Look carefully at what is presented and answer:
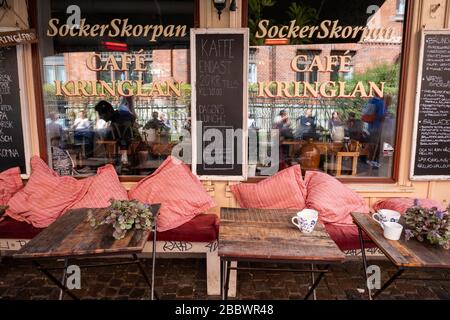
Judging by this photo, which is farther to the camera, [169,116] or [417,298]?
[169,116]

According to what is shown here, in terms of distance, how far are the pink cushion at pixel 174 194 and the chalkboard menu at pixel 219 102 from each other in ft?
0.81

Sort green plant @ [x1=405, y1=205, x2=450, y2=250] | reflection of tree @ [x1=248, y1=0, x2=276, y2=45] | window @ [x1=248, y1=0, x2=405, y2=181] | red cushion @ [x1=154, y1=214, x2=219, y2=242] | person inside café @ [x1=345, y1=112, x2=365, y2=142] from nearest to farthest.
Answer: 1. green plant @ [x1=405, y1=205, x2=450, y2=250]
2. red cushion @ [x1=154, y1=214, x2=219, y2=242]
3. reflection of tree @ [x1=248, y1=0, x2=276, y2=45]
4. window @ [x1=248, y1=0, x2=405, y2=181]
5. person inside café @ [x1=345, y1=112, x2=365, y2=142]

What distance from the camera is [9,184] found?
418 cm

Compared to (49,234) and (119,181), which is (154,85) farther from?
(49,234)

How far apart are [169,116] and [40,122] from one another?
1.57m

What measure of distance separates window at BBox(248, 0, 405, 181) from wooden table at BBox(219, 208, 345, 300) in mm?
1572

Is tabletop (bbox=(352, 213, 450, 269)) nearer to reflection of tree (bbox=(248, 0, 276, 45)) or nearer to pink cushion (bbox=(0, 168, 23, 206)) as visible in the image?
reflection of tree (bbox=(248, 0, 276, 45))

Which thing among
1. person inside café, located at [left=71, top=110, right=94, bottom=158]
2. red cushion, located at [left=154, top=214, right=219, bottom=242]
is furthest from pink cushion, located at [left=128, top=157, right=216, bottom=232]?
person inside café, located at [left=71, top=110, right=94, bottom=158]

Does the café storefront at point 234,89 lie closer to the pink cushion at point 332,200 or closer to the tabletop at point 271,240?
the pink cushion at point 332,200

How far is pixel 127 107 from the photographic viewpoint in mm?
4789

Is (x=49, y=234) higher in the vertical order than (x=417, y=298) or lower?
higher

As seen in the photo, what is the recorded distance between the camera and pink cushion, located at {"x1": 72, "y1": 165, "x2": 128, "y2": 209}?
3942mm
